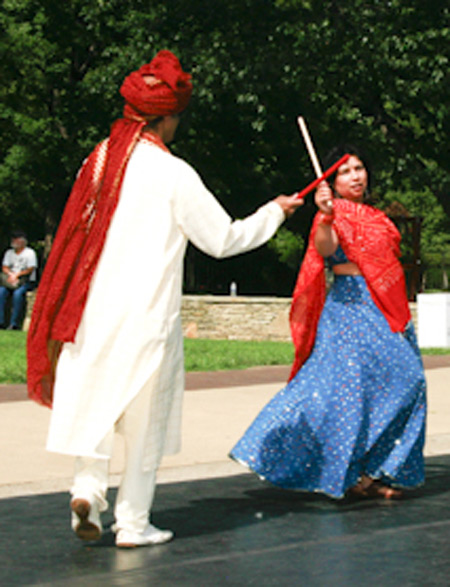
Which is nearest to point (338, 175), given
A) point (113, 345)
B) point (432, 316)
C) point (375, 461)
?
point (375, 461)

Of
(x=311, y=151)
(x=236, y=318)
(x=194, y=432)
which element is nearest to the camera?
(x=311, y=151)

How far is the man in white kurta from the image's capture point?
501 centimetres

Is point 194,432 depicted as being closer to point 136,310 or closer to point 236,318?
point 136,310

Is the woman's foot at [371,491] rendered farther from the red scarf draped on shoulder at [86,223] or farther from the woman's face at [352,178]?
the red scarf draped on shoulder at [86,223]

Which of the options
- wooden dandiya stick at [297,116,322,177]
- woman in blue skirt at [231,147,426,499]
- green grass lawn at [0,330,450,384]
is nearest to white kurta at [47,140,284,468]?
wooden dandiya stick at [297,116,322,177]

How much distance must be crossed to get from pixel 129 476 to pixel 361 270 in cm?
198

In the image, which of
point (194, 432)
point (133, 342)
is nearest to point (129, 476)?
point (133, 342)

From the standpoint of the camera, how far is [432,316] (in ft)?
63.1

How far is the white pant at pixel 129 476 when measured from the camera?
504cm

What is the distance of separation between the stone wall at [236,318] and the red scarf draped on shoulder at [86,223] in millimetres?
16710

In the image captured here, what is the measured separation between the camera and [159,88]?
5.12m

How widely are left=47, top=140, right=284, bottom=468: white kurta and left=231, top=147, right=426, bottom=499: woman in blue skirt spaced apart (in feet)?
4.11

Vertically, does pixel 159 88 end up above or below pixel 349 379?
above

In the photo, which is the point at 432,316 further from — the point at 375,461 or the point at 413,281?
the point at 375,461
